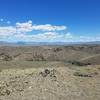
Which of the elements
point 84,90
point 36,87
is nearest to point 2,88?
point 36,87

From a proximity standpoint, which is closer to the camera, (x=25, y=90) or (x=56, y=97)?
(x=56, y=97)

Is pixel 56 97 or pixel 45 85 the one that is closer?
pixel 56 97

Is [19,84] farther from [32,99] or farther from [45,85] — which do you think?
[32,99]

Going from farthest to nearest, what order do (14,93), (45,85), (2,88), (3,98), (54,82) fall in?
(54,82), (45,85), (2,88), (14,93), (3,98)

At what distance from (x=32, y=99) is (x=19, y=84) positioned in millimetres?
4381

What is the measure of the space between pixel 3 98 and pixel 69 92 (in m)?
5.65

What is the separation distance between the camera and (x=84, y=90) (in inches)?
739

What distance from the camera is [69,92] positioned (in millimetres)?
17922

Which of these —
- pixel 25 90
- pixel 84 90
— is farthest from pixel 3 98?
pixel 84 90

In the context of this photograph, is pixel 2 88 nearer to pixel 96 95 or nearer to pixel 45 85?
pixel 45 85

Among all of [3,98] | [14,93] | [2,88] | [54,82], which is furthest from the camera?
[54,82]

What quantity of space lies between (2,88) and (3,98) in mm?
2592

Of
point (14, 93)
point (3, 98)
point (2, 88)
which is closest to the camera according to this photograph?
point (3, 98)

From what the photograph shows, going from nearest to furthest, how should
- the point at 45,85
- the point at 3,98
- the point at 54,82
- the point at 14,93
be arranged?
the point at 3,98 < the point at 14,93 < the point at 45,85 < the point at 54,82
